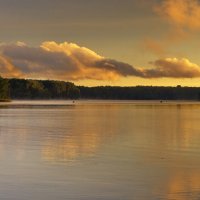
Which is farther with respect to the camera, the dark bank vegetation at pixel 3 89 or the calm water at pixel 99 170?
the dark bank vegetation at pixel 3 89

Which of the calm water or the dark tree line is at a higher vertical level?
the dark tree line

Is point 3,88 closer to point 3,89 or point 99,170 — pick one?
point 3,89

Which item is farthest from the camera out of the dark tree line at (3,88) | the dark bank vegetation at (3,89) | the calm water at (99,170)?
the dark bank vegetation at (3,89)

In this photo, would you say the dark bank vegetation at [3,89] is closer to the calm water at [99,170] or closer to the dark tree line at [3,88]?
the dark tree line at [3,88]

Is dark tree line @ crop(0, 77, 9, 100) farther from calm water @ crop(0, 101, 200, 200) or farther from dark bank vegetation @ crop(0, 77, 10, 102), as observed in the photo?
calm water @ crop(0, 101, 200, 200)

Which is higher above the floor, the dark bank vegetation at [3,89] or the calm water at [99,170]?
the dark bank vegetation at [3,89]

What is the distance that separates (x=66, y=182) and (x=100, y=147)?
11083 millimetres

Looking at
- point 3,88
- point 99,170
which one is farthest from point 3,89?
point 99,170

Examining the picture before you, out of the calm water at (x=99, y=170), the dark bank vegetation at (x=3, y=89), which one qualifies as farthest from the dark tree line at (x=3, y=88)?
the calm water at (x=99, y=170)

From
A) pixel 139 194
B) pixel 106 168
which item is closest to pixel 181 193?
pixel 139 194

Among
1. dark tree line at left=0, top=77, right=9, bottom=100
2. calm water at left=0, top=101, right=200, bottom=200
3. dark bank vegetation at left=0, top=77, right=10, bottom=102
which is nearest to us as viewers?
calm water at left=0, top=101, right=200, bottom=200

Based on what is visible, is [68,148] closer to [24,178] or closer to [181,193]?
[24,178]

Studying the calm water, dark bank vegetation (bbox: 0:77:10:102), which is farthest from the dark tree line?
the calm water

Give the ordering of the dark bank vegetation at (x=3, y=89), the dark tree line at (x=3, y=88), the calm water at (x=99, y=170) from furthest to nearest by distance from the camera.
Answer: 1. the dark bank vegetation at (x=3, y=89)
2. the dark tree line at (x=3, y=88)
3. the calm water at (x=99, y=170)
